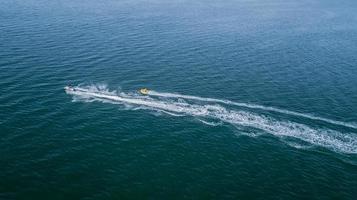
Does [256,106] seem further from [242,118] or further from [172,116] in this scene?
[172,116]

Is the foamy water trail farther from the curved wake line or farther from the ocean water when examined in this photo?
the curved wake line

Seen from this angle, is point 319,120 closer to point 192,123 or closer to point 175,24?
point 192,123

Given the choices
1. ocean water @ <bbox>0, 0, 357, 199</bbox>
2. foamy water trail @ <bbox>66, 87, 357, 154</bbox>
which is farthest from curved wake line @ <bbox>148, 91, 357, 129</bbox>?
foamy water trail @ <bbox>66, 87, 357, 154</bbox>

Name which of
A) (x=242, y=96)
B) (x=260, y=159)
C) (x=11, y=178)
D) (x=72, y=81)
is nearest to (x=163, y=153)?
(x=260, y=159)

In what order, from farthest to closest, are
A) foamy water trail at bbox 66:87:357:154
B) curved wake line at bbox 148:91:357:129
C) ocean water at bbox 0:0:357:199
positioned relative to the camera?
curved wake line at bbox 148:91:357:129 → foamy water trail at bbox 66:87:357:154 → ocean water at bbox 0:0:357:199

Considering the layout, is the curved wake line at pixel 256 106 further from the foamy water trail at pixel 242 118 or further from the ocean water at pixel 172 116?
the foamy water trail at pixel 242 118

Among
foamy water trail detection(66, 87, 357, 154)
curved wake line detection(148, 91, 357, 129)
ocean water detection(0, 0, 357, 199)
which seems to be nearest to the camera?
ocean water detection(0, 0, 357, 199)

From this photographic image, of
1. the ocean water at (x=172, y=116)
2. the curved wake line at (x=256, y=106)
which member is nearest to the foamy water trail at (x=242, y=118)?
the ocean water at (x=172, y=116)
